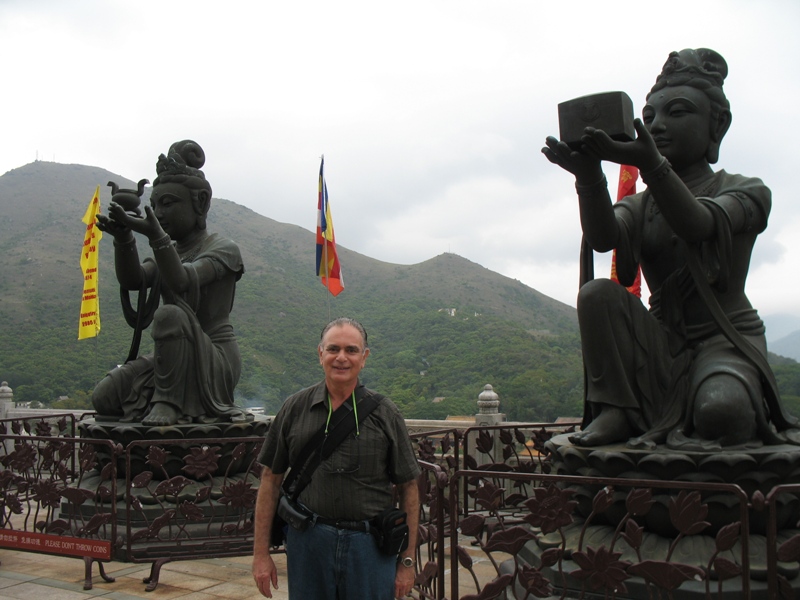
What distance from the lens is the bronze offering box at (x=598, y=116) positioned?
3.79 meters

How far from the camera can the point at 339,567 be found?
8.40 feet

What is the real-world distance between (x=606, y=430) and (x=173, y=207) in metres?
4.26

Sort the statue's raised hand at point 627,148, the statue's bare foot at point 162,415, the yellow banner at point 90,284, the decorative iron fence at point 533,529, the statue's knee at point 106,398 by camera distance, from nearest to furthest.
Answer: the decorative iron fence at point 533,529
the statue's raised hand at point 627,148
the statue's bare foot at point 162,415
the statue's knee at point 106,398
the yellow banner at point 90,284

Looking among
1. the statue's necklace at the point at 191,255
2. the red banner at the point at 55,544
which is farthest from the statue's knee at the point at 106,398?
the red banner at the point at 55,544

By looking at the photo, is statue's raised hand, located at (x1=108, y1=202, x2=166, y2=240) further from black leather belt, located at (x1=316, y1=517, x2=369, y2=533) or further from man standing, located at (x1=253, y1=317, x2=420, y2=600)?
black leather belt, located at (x1=316, y1=517, x2=369, y2=533)

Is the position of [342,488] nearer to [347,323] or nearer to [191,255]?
[347,323]

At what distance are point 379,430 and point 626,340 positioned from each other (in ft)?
6.30

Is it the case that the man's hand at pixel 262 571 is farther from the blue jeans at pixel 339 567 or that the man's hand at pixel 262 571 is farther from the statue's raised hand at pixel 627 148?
the statue's raised hand at pixel 627 148

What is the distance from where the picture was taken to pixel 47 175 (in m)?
58.4

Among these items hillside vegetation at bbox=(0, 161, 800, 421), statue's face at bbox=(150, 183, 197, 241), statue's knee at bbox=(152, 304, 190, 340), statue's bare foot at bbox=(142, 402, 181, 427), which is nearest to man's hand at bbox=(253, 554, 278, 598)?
statue's bare foot at bbox=(142, 402, 181, 427)

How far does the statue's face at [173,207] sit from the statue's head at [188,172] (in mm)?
37

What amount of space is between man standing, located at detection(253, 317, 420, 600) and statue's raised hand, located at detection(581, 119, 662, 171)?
1.68 metres

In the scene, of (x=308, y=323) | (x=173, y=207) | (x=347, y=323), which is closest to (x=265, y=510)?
(x=347, y=323)

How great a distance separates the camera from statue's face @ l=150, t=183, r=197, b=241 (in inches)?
260
